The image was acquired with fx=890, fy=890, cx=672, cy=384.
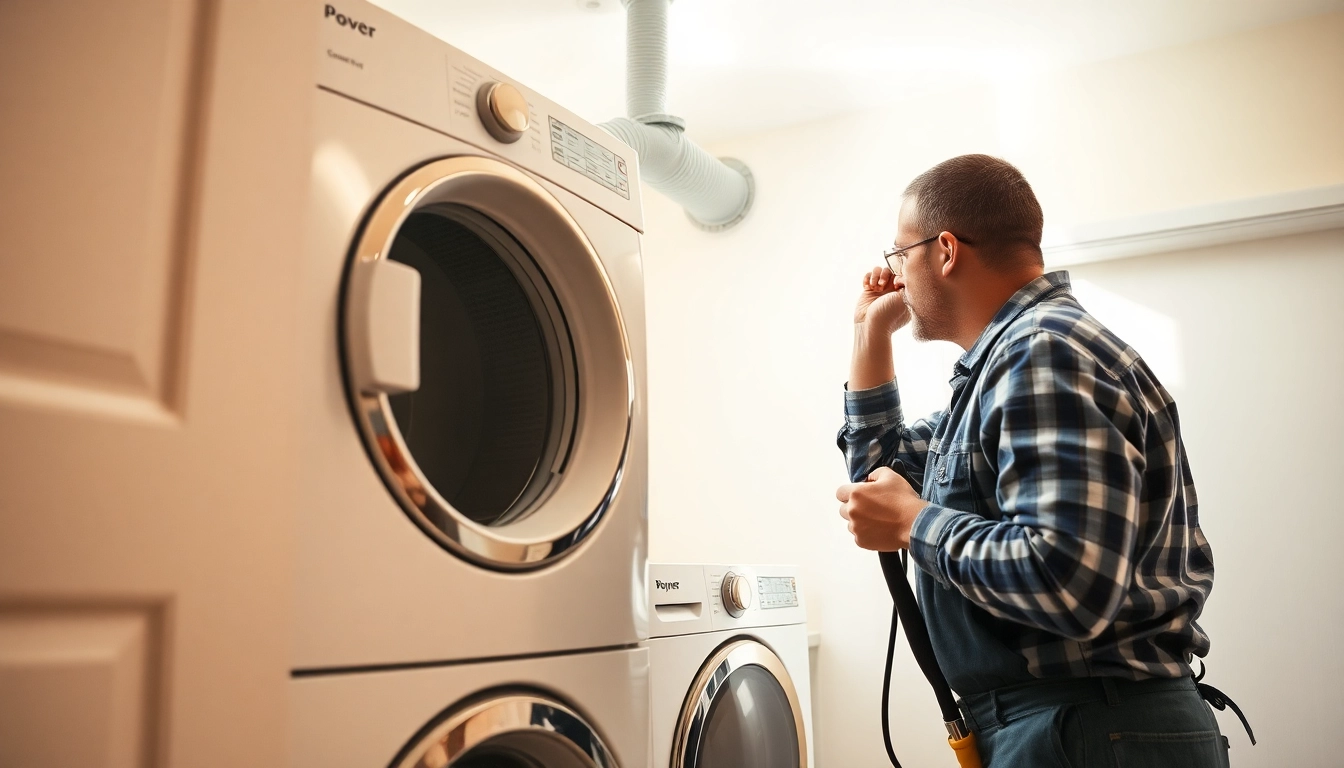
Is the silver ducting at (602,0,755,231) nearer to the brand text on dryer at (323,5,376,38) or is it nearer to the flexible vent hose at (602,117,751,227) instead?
the flexible vent hose at (602,117,751,227)

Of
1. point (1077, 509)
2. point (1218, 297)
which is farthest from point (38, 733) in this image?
point (1218, 297)

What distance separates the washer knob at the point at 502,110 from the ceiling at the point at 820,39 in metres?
1.40

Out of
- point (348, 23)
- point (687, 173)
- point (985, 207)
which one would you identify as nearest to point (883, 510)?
point (985, 207)

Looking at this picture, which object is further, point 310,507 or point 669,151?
point 669,151

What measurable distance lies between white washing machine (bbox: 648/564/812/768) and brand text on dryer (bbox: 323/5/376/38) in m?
0.94

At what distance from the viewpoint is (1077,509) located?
36.8 inches

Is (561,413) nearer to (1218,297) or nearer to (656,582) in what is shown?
(656,582)

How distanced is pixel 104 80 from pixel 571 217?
0.51m

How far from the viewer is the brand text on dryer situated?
0.83 m

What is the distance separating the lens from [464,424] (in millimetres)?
1116

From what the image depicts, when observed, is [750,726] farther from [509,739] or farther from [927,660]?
[509,739]

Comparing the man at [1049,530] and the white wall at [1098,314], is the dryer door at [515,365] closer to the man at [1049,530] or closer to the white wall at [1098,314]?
the man at [1049,530]

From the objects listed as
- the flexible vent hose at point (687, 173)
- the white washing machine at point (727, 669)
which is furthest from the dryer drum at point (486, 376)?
the flexible vent hose at point (687, 173)

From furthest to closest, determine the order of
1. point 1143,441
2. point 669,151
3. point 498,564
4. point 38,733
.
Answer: point 669,151 → point 1143,441 → point 498,564 → point 38,733
